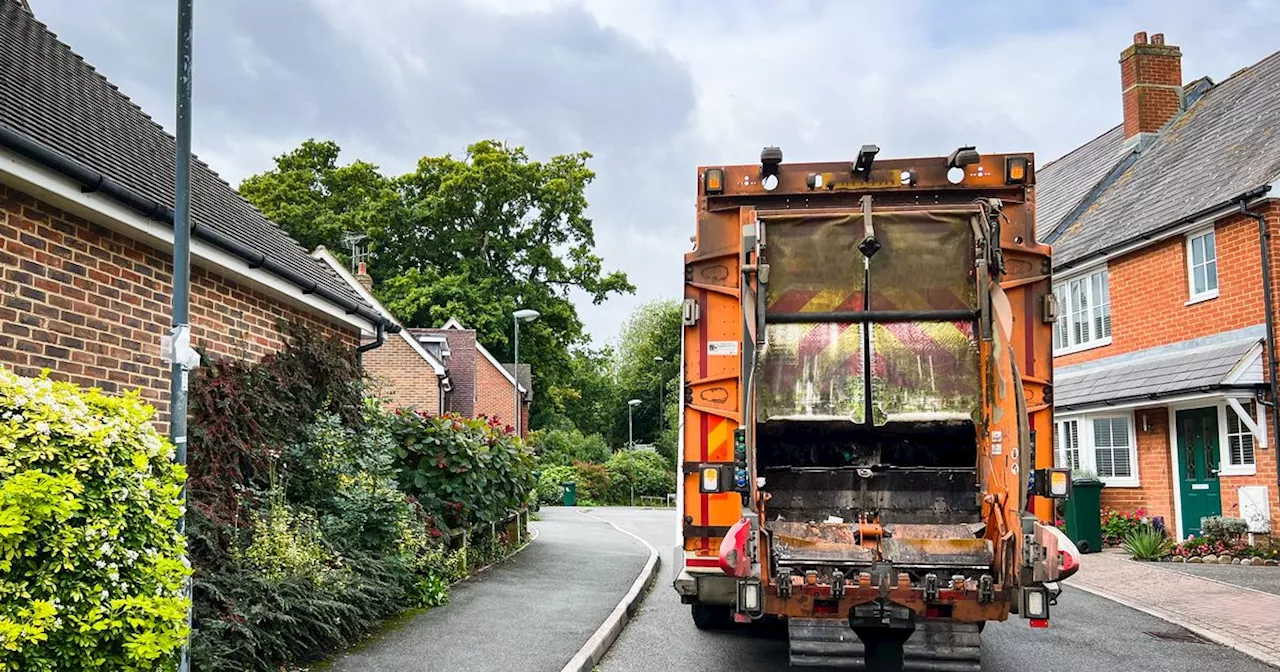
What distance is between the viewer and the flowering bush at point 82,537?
390cm

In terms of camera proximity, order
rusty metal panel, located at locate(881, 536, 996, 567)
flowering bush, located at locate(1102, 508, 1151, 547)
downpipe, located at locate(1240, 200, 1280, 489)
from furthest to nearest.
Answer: flowering bush, located at locate(1102, 508, 1151, 547), downpipe, located at locate(1240, 200, 1280, 489), rusty metal panel, located at locate(881, 536, 996, 567)

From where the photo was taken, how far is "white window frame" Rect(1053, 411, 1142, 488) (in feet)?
55.7

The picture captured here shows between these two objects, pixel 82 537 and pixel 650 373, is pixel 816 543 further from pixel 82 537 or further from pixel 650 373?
pixel 650 373

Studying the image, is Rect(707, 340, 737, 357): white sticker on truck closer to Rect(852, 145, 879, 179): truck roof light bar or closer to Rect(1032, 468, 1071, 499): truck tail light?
Rect(852, 145, 879, 179): truck roof light bar

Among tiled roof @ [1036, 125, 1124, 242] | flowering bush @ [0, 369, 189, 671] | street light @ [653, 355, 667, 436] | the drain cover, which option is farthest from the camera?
street light @ [653, 355, 667, 436]

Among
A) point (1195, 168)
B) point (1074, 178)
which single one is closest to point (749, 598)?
point (1195, 168)

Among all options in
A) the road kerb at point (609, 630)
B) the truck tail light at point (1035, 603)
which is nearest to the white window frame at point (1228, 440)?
the road kerb at point (609, 630)

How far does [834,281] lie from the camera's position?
21.9 feet

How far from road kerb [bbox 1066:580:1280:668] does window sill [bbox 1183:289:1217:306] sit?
242 inches

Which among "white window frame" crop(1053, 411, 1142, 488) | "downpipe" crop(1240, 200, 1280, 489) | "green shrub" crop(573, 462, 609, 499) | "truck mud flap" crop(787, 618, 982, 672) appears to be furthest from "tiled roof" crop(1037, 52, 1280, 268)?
"green shrub" crop(573, 462, 609, 499)

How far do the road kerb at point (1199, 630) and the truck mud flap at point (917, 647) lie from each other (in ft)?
11.1

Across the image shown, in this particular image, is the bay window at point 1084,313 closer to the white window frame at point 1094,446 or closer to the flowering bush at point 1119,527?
the white window frame at point 1094,446

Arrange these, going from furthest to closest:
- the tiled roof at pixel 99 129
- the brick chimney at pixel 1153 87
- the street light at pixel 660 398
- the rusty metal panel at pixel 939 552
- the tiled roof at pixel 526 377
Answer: the street light at pixel 660 398 → the tiled roof at pixel 526 377 → the brick chimney at pixel 1153 87 → the tiled roof at pixel 99 129 → the rusty metal panel at pixel 939 552

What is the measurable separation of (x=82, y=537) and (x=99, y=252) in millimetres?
3288
